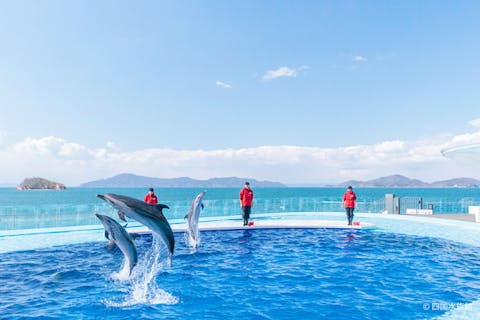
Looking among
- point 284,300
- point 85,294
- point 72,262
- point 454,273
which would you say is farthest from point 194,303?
point 454,273

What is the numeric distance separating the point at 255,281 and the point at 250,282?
0.13m

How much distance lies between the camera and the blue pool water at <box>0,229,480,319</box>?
18.7ft

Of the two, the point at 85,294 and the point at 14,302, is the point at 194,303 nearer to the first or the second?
the point at 85,294

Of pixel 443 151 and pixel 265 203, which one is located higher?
pixel 443 151

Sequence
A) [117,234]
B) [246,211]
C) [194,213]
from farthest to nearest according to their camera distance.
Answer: [246,211], [194,213], [117,234]

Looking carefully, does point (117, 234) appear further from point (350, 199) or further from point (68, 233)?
point (350, 199)

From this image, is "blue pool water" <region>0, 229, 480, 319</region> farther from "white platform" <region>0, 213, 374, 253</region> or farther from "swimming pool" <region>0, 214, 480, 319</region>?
"white platform" <region>0, 213, 374, 253</region>

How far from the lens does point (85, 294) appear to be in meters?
6.44

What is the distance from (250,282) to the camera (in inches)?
287

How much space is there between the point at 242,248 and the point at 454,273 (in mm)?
6106

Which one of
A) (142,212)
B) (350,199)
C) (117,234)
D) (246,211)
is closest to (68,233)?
(246,211)

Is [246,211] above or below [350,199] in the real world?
below

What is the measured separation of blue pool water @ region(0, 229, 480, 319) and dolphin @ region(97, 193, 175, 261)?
142 cm

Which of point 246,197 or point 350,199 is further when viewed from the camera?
point 350,199
